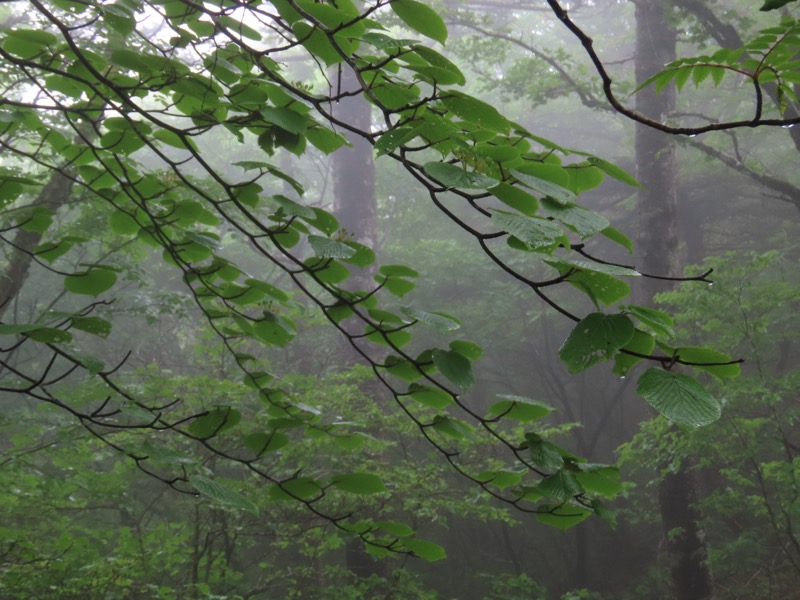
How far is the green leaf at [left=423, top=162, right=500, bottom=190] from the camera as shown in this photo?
0.69m

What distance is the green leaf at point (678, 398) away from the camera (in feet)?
2.02

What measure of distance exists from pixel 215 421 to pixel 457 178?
0.75 m

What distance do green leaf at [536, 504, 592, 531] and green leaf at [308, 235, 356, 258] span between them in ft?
1.70

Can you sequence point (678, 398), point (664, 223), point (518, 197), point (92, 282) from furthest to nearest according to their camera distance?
point (664, 223)
point (92, 282)
point (518, 197)
point (678, 398)

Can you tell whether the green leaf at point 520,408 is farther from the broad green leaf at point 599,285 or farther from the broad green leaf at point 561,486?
the broad green leaf at point 599,285

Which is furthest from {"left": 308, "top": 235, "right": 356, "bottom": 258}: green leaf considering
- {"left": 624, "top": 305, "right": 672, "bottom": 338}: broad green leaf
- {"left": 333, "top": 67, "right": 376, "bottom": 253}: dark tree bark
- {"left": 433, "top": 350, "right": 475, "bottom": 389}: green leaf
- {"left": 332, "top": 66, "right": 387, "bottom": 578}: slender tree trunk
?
{"left": 333, "top": 67, "right": 376, "bottom": 253}: dark tree bark

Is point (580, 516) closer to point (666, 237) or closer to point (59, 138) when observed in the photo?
point (59, 138)

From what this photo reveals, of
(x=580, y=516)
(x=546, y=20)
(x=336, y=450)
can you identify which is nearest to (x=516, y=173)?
(x=580, y=516)

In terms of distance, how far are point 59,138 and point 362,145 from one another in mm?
8339

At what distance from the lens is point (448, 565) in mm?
9523

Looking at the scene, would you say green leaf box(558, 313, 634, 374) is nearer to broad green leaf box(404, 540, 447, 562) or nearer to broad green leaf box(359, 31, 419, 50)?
broad green leaf box(359, 31, 419, 50)

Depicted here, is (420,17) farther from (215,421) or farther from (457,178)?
(215,421)

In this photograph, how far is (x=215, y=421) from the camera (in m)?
1.20

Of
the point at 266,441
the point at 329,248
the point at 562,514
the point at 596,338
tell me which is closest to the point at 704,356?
the point at 596,338
